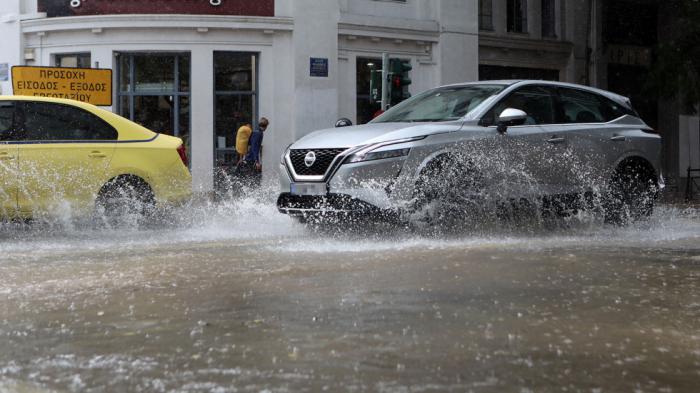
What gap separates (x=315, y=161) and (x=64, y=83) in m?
9.82

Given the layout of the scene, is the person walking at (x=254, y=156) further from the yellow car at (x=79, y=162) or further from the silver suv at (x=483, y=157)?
the silver suv at (x=483, y=157)

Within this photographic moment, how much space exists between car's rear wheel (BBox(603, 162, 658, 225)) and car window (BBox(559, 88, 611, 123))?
0.67m

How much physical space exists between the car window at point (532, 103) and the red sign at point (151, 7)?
12749 mm

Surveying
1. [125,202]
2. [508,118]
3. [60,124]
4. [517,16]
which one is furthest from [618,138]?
[517,16]

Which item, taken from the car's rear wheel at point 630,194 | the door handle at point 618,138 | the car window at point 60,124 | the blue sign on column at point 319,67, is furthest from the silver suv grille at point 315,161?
the blue sign on column at point 319,67

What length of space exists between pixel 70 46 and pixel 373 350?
20.0 m

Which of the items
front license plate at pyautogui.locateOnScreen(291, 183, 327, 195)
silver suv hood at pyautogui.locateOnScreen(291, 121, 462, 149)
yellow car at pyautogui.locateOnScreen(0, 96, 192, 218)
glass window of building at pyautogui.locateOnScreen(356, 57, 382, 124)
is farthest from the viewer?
glass window of building at pyautogui.locateOnScreen(356, 57, 382, 124)

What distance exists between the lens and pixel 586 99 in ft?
38.3

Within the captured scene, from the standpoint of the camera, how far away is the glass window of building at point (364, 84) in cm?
2467

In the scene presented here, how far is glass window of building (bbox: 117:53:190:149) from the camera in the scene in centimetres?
2269

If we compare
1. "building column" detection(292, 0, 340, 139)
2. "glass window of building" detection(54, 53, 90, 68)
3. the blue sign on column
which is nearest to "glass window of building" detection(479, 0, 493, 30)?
"building column" detection(292, 0, 340, 139)

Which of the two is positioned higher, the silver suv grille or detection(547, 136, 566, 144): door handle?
detection(547, 136, 566, 144): door handle

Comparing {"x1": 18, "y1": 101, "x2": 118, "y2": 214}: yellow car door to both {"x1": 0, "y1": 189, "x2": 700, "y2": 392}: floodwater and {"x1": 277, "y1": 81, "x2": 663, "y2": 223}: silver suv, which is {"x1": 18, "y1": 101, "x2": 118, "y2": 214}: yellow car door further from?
{"x1": 277, "y1": 81, "x2": 663, "y2": 223}: silver suv

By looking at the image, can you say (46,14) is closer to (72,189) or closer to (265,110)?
(265,110)
